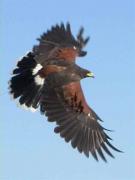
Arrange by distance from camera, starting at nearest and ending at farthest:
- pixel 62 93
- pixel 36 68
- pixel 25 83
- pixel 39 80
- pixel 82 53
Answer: pixel 62 93 < pixel 39 80 < pixel 36 68 < pixel 82 53 < pixel 25 83

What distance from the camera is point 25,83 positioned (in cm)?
1508

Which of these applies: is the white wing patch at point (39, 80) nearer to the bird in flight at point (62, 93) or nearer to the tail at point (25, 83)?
the bird in flight at point (62, 93)

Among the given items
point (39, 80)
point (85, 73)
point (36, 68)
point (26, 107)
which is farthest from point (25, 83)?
point (85, 73)

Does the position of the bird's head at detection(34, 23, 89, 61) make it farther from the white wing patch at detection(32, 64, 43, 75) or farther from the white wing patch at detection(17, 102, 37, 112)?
the white wing patch at detection(17, 102, 37, 112)

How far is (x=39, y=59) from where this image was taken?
14.1 metres

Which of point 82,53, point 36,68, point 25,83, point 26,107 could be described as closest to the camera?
point 36,68

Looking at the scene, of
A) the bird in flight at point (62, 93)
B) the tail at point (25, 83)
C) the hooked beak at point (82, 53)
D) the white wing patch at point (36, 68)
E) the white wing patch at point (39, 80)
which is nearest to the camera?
the bird in flight at point (62, 93)

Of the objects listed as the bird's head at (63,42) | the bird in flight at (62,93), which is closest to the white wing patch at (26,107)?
the bird in flight at (62,93)

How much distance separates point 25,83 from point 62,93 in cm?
184

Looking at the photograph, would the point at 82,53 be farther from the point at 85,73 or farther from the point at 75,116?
the point at 75,116

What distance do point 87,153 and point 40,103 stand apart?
1570 mm

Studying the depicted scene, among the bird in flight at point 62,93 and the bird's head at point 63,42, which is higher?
the bird's head at point 63,42

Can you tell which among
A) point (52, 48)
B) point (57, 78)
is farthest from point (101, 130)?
point (52, 48)

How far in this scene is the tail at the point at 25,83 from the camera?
14562 mm
